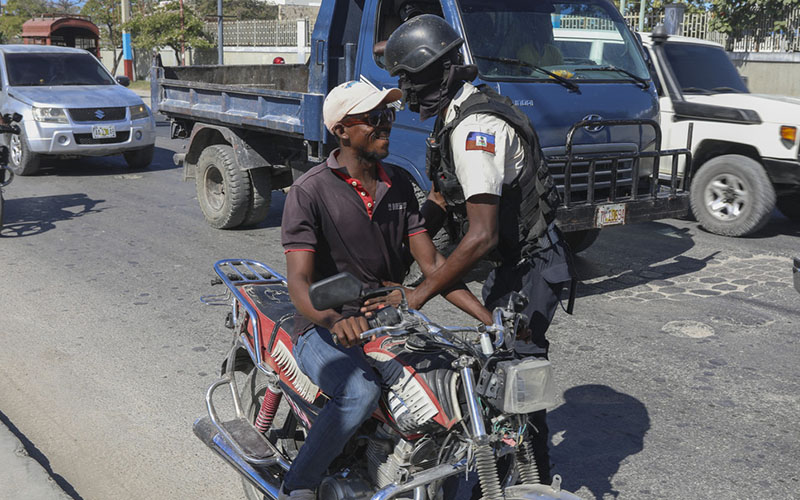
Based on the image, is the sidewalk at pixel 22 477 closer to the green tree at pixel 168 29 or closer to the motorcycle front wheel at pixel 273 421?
the motorcycle front wheel at pixel 273 421

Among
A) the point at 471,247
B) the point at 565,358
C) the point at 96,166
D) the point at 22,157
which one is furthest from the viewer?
the point at 96,166

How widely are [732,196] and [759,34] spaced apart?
14463mm

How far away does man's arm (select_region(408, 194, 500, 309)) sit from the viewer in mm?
2934

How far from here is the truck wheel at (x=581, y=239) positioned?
7695 mm

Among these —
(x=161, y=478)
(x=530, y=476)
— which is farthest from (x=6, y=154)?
(x=530, y=476)

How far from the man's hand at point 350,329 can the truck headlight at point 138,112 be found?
10820 millimetres

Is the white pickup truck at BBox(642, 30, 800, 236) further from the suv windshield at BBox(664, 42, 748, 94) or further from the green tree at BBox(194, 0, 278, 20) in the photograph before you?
the green tree at BBox(194, 0, 278, 20)

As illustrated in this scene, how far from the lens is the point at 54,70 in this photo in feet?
42.6

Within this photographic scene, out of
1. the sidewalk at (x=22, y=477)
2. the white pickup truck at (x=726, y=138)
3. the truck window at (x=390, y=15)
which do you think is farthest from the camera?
the white pickup truck at (x=726, y=138)

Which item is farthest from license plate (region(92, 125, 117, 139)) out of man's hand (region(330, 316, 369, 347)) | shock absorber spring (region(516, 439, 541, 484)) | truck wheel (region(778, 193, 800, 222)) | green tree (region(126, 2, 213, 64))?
green tree (region(126, 2, 213, 64))

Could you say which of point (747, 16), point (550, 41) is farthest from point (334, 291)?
point (747, 16)

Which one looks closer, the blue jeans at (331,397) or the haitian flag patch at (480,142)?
the blue jeans at (331,397)

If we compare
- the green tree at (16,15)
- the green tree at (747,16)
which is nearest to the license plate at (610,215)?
the green tree at (747,16)

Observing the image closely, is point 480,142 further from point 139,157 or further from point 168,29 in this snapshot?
point 168,29
